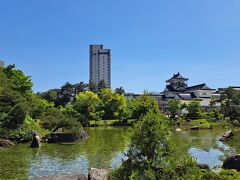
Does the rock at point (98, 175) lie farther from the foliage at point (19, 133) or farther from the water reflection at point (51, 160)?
the foliage at point (19, 133)

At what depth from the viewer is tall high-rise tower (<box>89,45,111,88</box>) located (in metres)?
192

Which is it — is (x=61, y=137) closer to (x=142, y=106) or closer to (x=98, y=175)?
(x=98, y=175)

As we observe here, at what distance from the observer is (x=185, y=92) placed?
104 m

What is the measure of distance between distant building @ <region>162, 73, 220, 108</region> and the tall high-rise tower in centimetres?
8306

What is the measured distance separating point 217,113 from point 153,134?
2423 inches

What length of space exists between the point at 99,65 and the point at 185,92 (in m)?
93.7

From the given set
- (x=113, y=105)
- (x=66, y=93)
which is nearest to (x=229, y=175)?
(x=113, y=105)

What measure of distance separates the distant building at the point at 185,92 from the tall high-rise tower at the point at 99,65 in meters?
83.1

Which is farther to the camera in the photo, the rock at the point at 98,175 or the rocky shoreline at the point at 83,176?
the rock at the point at 98,175

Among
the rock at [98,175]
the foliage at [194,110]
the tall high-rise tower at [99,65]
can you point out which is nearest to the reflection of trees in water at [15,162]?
the rock at [98,175]

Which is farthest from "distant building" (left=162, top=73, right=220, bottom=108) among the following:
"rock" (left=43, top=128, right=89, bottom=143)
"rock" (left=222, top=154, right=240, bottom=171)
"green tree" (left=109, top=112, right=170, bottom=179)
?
"green tree" (left=109, top=112, right=170, bottom=179)

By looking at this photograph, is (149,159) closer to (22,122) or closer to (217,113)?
(22,122)

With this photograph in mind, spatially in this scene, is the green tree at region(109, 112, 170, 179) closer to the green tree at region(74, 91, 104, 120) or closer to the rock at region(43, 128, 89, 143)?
the rock at region(43, 128, 89, 143)

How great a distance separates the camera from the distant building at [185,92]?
97.4 m
